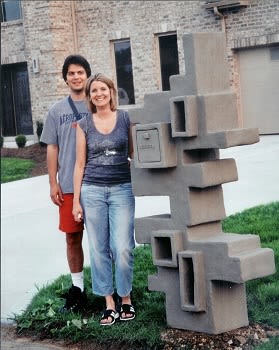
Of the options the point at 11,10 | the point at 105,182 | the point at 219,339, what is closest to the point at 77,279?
the point at 105,182

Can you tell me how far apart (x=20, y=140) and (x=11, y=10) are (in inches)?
43.4

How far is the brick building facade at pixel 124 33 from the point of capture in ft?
12.0

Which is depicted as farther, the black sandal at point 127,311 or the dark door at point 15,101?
the dark door at point 15,101

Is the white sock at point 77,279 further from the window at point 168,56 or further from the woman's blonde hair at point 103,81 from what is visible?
the window at point 168,56

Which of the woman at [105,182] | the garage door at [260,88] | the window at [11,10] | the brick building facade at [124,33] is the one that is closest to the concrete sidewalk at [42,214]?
the garage door at [260,88]

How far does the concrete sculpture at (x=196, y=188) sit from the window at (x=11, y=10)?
2.62m

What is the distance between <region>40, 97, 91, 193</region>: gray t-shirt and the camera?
4266 mm

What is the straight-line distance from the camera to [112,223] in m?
4.10

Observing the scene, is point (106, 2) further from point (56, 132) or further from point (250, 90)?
point (250, 90)

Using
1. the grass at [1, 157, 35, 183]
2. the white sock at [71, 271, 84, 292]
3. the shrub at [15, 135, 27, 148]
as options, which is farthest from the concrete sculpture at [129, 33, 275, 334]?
the grass at [1, 157, 35, 183]

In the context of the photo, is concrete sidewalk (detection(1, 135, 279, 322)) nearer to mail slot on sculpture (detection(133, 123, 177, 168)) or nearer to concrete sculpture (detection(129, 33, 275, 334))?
concrete sculpture (detection(129, 33, 275, 334))

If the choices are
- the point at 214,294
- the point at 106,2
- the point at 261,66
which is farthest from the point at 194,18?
the point at 214,294

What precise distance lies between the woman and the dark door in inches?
64.1

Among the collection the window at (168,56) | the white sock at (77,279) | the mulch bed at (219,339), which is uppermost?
the window at (168,56)
